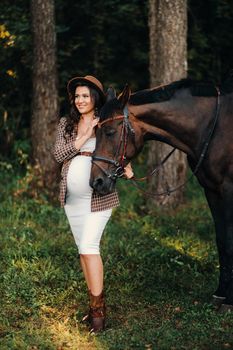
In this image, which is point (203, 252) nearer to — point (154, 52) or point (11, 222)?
point (11, 222)

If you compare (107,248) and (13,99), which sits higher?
(13,99)

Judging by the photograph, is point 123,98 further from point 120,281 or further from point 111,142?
point 120,281

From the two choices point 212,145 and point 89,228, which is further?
point 212,145

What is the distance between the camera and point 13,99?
11.3m

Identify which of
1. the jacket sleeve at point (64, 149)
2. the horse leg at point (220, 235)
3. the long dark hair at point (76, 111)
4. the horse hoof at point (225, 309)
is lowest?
the horse hoof at point (225, 309)

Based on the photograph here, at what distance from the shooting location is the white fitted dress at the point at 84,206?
183 inches

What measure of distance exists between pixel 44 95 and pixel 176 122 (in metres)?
3.96

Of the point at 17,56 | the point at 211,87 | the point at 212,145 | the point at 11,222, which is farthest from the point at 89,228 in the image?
the point at 17,56

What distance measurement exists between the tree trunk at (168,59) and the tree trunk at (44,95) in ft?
4.74

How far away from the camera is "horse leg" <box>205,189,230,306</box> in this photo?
5156 millimetres

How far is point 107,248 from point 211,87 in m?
2.44

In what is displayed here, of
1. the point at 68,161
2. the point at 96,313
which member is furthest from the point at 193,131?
the point at 96,313

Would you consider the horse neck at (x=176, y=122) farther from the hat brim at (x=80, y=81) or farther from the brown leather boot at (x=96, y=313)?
the brown leather boot at (x=96, y=313)

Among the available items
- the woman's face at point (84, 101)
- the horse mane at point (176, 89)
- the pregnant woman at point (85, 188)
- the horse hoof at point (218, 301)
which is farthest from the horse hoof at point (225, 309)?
the woman's face at point (84, 101)
